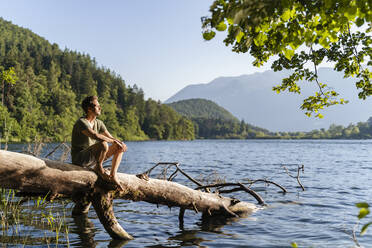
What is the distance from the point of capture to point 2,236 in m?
7.11

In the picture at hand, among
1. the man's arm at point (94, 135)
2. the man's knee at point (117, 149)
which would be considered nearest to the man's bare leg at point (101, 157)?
the man's arm at point (94, 135)

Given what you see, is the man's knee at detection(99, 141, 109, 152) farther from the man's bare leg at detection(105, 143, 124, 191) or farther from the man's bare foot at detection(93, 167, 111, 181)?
the man's bare foot at detection(93, 167, 111, 181)

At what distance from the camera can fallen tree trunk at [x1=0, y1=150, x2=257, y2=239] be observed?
5328mm

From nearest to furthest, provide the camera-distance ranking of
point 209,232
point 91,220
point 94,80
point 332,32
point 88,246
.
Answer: point 332,32 < point 88,246 < point 209,232 < point 91,220 < point 94,80

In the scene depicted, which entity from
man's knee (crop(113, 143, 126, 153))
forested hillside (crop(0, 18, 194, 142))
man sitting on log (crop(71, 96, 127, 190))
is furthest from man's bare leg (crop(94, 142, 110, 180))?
forested hillside (crop(0, 18, 194, 142))

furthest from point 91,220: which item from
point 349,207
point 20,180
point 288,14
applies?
point 349,207

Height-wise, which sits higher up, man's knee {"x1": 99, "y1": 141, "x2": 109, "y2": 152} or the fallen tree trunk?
man's knee {"x1": 99, "y1": 141, "x2": 109, "y2": 152}

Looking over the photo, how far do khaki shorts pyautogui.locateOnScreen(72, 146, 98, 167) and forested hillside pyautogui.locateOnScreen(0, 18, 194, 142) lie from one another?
8923 centimetres

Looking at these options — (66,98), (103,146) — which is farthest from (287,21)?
(66,98)

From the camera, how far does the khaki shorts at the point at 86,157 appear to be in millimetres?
6453

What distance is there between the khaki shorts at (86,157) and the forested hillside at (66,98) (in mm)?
89228

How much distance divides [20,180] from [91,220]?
4574mm

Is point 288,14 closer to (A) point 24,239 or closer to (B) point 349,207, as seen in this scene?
(A) point 24,239

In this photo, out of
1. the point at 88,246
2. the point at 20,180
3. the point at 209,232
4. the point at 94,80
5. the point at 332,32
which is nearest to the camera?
the point at 332,32
